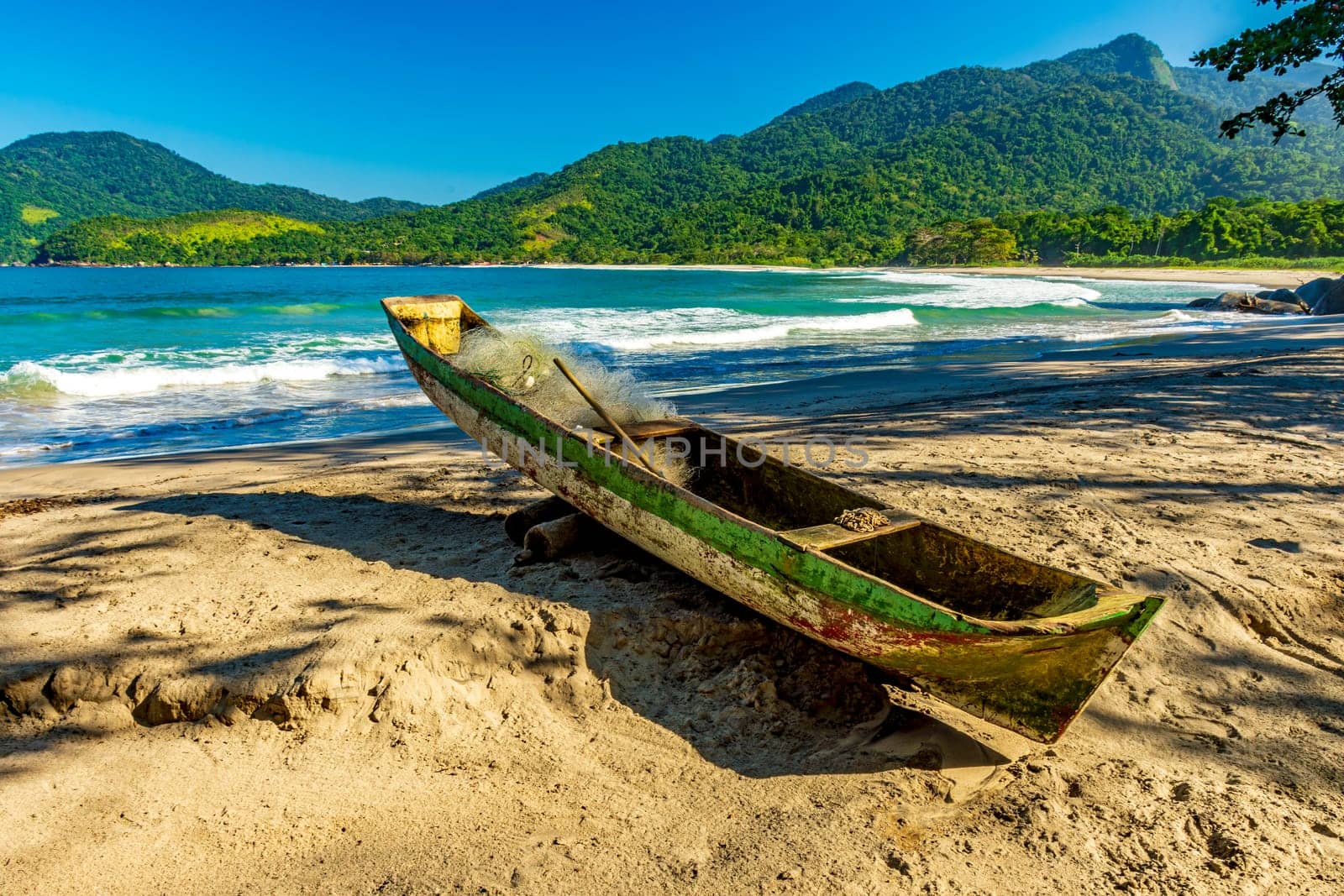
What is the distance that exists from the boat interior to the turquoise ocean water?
22.4 ft

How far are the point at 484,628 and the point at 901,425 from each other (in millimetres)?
5866

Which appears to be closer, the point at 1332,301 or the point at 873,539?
the point at 873,539

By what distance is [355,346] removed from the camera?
768 inches

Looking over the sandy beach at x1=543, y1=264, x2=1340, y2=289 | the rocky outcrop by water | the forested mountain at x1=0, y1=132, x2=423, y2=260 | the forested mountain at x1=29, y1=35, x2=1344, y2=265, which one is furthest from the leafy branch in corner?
the forested mountain at x1=0, y1=132, x2=423, y2=260

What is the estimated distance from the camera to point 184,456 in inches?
328

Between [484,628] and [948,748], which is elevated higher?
[484,628]

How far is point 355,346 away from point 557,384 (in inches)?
617

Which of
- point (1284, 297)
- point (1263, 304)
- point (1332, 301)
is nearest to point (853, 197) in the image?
point (1284, 297)

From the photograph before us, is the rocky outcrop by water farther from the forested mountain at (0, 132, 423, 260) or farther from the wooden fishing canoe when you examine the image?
the forested mountain at (0, 132, 423, 260)

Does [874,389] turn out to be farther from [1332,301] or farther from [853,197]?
[853,197]

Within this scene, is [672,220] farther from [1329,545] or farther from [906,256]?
[1329,545]

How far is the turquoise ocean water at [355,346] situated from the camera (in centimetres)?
1070

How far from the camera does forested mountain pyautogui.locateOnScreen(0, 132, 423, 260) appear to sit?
138 metres

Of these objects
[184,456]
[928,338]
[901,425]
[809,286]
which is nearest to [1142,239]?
[809,286]
